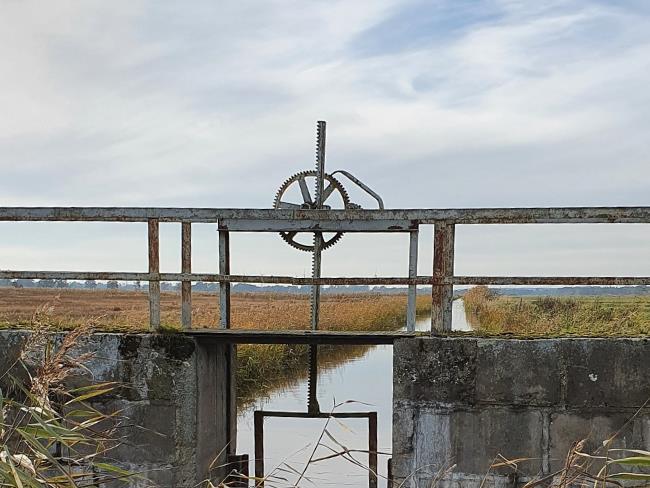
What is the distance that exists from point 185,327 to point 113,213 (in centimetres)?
115

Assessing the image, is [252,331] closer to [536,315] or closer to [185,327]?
[185,327]

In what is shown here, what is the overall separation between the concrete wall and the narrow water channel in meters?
1.75

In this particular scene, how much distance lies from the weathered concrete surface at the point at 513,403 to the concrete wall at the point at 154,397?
172 cm

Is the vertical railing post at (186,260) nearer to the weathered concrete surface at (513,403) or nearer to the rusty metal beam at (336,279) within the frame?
the rusty metal beam at (336,279)

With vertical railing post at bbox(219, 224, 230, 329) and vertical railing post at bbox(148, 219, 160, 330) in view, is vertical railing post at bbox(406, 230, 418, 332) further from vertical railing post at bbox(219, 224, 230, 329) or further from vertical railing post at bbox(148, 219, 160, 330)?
vertical railing post at bbox(148, 219, 160, 330)

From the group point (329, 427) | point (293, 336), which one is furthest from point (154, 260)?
point (329, 427)

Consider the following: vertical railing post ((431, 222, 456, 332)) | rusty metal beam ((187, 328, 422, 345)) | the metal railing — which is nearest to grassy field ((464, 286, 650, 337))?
vertical railing post ((431, 222, 456, 332))

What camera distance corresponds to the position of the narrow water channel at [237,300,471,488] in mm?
10141

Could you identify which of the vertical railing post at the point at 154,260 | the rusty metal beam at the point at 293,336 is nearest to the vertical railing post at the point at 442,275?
the rusty metal beam at the point at 293,336

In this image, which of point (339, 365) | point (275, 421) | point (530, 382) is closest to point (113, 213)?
point (530, 382)

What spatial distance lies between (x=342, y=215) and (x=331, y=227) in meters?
0.20

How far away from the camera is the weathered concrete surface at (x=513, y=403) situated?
6285mm

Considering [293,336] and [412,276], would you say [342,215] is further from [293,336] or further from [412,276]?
[293,336]

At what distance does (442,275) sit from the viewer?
6.56 m
